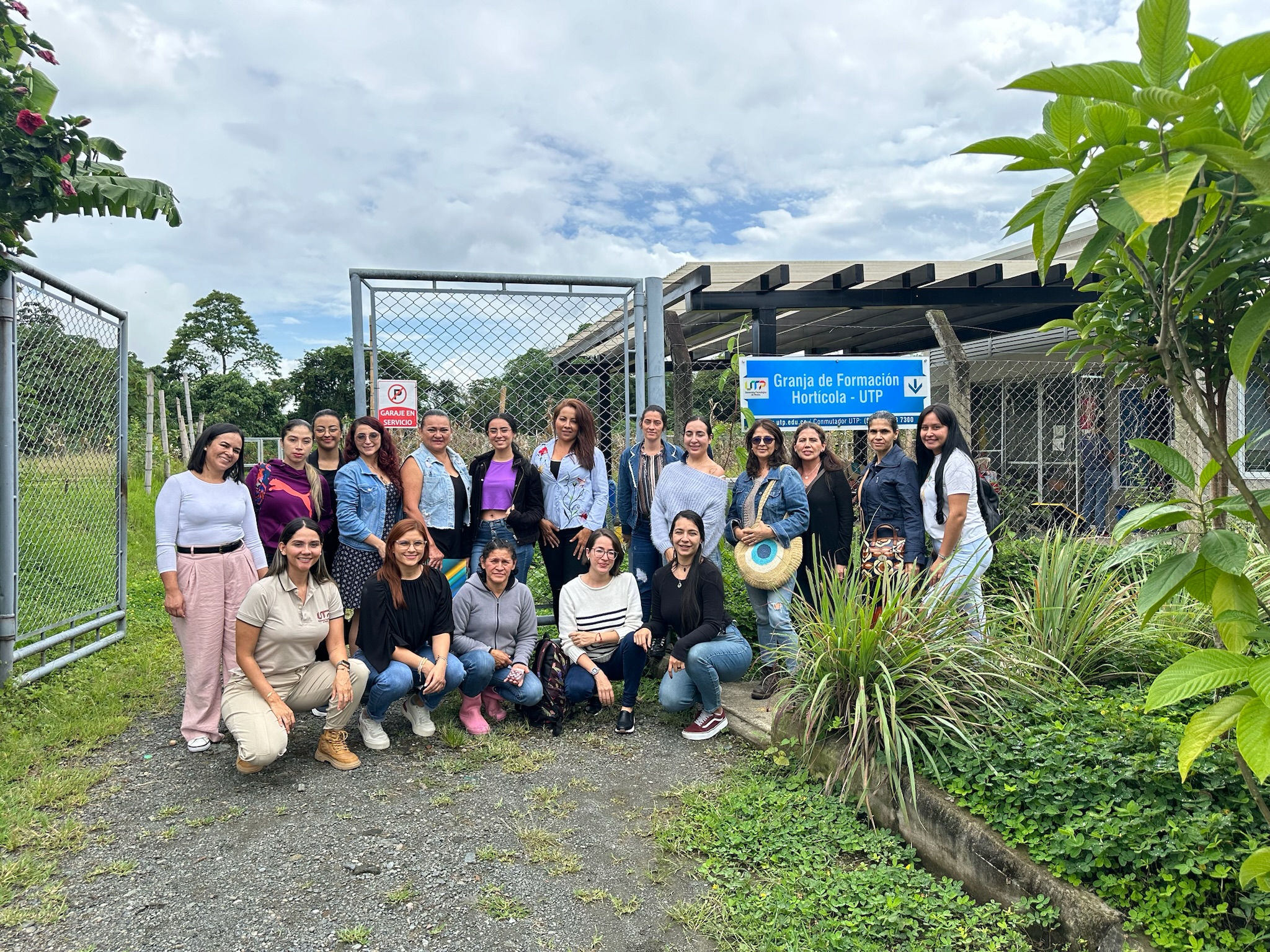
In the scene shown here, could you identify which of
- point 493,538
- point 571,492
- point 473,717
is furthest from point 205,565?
point 571,492

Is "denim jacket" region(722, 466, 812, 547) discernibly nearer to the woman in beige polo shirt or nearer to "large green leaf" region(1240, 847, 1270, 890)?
the woman in beige polo shirt

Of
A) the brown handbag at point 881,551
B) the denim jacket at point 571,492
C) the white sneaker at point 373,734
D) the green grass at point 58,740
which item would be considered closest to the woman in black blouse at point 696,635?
the denim jacket at point 571,492

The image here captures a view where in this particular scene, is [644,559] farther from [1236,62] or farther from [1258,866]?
[1236,62]

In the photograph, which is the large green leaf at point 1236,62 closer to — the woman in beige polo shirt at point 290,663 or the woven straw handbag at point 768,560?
the woven straw handbag at point 768,560

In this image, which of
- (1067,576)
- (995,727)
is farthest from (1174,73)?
(1067,576)

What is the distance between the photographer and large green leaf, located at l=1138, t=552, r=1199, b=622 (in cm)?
178

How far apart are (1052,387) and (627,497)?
8.11 meters

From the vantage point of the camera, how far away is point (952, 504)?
4.48 meters

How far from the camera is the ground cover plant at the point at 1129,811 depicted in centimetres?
231

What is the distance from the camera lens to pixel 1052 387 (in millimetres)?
10938

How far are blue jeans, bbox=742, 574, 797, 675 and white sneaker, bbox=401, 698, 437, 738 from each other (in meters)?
1.86

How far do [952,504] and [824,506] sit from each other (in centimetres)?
74

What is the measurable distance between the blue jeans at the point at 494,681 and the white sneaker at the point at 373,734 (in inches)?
18.7

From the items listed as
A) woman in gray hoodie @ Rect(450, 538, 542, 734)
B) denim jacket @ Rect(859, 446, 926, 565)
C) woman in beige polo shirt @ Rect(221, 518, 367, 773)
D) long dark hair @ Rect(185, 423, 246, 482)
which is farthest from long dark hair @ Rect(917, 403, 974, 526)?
long dark hair @ Rect(185, 423, 246, 482)
